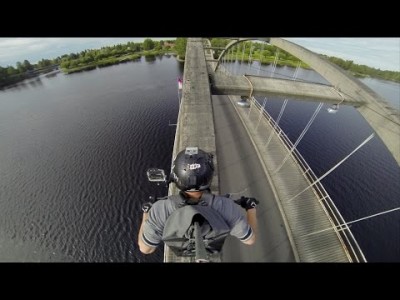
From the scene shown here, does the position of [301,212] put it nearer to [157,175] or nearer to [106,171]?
[157,175]

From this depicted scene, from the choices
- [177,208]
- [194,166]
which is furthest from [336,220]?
[177,208]

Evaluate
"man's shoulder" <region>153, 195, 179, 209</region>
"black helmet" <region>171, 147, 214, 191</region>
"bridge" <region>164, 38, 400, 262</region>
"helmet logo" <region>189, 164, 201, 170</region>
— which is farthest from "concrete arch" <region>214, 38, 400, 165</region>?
"man's shoulder" <region>153, 195, 179, 209</region>

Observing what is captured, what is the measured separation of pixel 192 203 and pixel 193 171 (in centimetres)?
60

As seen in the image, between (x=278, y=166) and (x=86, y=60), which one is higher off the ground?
(x=278, y=166)

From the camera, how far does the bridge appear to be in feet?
31.9

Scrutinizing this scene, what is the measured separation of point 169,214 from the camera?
3438mm

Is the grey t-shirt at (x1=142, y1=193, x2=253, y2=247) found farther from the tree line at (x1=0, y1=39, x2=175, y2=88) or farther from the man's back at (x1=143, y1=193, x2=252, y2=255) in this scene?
the tree line at (x1=0, y1=39, x2=175, y2=88)

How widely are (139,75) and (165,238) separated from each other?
75403 millimetres

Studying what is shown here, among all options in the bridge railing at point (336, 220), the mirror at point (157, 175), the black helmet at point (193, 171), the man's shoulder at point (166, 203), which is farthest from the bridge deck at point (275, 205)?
the man's shoulder at point (166, 203)

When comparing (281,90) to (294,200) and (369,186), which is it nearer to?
(294,200)

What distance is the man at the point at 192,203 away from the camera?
3441 mm

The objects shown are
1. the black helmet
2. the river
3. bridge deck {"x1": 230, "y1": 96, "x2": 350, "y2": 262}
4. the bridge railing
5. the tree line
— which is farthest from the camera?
the tree line

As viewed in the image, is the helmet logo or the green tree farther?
the green tree
